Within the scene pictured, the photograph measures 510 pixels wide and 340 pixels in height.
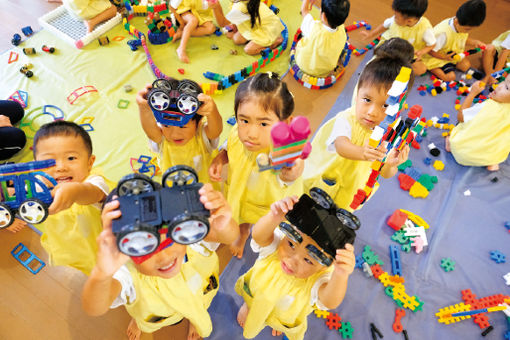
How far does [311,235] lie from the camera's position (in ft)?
3.49

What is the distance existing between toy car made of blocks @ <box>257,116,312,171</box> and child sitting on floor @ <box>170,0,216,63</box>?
1898mm

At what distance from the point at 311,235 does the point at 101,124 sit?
185 centimetres

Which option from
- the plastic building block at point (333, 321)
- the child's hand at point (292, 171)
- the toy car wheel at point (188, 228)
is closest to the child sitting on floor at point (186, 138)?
the child's hand at point (292, 171)

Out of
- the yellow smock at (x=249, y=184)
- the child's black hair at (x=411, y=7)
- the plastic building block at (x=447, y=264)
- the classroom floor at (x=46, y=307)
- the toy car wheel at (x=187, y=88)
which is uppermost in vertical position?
the child's black hair at (x=411, y=7)

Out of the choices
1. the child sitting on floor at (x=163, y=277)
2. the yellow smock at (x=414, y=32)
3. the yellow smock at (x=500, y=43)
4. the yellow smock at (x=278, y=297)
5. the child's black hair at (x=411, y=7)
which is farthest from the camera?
the yellow smock at (x=500, y=43)

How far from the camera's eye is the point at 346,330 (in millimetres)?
1626

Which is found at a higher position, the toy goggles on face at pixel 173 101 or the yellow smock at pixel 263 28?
the toy goggles on face at pixel 173 101

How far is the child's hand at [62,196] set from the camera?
1.08 m

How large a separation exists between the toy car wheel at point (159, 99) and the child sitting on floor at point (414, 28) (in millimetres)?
2074

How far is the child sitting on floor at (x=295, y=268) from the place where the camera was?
1.06 meters

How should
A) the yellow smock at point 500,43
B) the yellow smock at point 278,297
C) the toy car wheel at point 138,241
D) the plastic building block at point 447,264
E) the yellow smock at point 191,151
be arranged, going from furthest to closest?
the yellow smock at point 500,43
the plastic building block at point 447,264
the yellow smock at point 191,151
the yellow smock at point 278,297
the toy car wheel at point 138,241

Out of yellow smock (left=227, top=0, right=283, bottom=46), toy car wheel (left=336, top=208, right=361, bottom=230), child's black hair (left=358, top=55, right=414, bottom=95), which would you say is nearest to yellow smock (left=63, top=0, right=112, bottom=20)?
yellow smock (left=227, top=0, right=283, bottom=46)

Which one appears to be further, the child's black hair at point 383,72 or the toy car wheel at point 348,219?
the child's black hair at point 383,72

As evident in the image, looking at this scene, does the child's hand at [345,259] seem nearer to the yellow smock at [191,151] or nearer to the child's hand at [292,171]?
the child's hand at [292,171]
